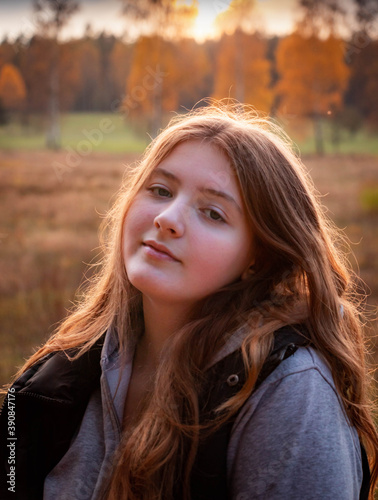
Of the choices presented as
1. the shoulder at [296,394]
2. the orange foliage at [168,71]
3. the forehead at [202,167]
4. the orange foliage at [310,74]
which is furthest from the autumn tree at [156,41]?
the shoulder at [296,394]

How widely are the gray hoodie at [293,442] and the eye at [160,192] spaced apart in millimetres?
498

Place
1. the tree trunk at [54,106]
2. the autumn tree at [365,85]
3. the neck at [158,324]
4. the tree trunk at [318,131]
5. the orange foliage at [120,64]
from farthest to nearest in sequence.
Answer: the tree trunk at [318,131] → the orange foliage at [120,64] → the tree trunk at [54,106] → the autumn tree at [365,85] → the neck at [158,324]

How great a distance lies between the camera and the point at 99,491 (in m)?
1.42

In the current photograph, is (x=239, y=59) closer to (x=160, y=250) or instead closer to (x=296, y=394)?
(x=160, y=250)

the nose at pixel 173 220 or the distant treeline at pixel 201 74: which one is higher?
the distant treeline at pixel 201 74

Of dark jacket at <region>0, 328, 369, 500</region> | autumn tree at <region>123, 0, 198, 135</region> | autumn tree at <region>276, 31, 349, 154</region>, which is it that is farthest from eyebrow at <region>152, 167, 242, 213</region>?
autumn tree at <region>123, 0, 198, 135</region>

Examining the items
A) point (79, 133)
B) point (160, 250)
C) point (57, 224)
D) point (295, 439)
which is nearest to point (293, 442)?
point (295, 439)

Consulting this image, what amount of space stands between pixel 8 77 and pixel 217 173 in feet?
19.0

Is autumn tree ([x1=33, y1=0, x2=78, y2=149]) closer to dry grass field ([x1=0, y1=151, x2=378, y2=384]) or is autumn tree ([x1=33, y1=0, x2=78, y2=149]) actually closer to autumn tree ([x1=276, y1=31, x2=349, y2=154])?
dry grass field ([x1=0, y1=151, x2=378, y2=384])

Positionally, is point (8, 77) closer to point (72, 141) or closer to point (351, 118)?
point (72, 141)

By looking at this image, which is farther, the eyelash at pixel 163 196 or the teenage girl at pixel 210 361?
the eyelash at pixel 163 196

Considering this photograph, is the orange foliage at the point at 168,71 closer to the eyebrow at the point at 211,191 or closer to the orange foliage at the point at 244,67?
the orange foliage at the point at 244,67

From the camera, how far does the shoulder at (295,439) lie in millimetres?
1200

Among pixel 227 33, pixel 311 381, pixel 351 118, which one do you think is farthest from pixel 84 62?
pixel 311 381
